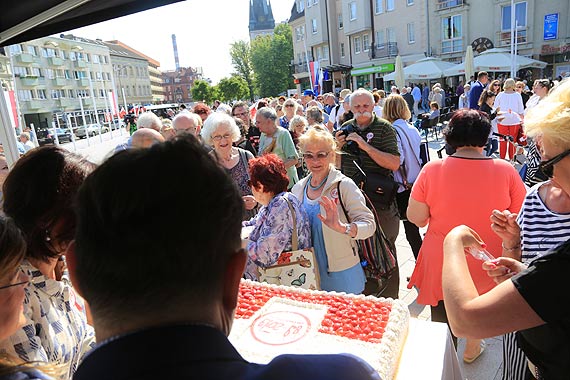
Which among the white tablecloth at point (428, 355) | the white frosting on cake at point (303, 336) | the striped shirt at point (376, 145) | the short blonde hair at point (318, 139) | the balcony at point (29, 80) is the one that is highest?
the balcony at point (29, 80)

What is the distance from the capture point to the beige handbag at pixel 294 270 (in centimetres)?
250

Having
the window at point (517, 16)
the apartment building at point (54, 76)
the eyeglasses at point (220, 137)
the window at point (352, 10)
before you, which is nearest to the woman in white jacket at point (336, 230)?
the eyeglasses at point (220, 137)

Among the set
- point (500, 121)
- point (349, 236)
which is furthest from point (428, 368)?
point (500, 121)

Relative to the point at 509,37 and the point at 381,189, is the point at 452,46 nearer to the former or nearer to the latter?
the point at 509,37

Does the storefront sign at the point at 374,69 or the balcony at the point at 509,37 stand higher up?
the balcony at the point at 509,37

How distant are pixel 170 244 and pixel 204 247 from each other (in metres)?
0.06

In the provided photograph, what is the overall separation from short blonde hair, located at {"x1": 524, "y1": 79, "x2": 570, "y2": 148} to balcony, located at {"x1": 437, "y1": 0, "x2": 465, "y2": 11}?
109 feet

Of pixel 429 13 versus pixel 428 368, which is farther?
pixel 429 13

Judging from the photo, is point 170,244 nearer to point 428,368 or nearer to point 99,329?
point 99,329

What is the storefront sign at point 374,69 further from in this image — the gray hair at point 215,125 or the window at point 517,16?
the gray hair at point 215,125

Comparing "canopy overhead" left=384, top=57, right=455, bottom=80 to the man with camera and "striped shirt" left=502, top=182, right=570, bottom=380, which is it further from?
"striped shirt" left=502, top=182, right=570, bottom=380

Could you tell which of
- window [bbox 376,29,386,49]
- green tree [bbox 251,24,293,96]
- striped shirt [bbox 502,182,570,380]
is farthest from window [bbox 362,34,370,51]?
striped shirt [bbox 502,182,570,380]

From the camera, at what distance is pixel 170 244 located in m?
0.64

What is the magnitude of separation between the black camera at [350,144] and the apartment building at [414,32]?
14.0 metres
